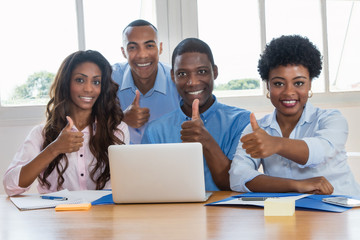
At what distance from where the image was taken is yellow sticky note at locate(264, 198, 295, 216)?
4.99 feet

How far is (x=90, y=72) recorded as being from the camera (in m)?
2.63

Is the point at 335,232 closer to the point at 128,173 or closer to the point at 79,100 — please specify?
the point at 128,173

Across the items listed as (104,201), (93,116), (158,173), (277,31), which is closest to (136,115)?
(93,116)

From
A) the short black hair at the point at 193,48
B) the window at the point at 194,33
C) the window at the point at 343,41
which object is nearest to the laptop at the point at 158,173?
the short black hair at the point at 193,48

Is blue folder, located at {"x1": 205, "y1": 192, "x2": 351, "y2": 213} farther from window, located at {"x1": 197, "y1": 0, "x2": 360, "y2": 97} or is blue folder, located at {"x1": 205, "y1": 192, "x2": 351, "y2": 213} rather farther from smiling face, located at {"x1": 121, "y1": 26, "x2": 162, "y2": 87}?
window, located at {"x1": 197, "y1": 0, "x2": 360, "y2": 97}

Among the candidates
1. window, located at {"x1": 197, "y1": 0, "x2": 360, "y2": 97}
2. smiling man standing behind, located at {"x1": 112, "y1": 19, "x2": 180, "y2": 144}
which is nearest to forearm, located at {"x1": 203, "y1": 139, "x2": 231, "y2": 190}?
smiling man standing behind, located at {"x1": 112, "y1": 19, "x2": 180, "y2": 144}

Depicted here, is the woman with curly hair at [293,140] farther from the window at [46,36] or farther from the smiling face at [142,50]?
the window at [46,36]

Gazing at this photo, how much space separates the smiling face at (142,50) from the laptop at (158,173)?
1321 millimetres

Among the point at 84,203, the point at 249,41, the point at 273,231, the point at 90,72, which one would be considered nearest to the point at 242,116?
the point at 90,72

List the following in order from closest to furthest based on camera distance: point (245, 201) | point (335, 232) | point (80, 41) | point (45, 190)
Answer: point (335, 232) < point (245, 201) < point (45, 190) < point (80, 41)

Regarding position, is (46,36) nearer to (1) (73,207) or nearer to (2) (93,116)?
(2) (93,116)

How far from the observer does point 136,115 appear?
9.29ft

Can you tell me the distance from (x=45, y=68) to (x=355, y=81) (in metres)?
2.55

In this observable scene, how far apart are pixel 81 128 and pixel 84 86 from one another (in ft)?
0.75
